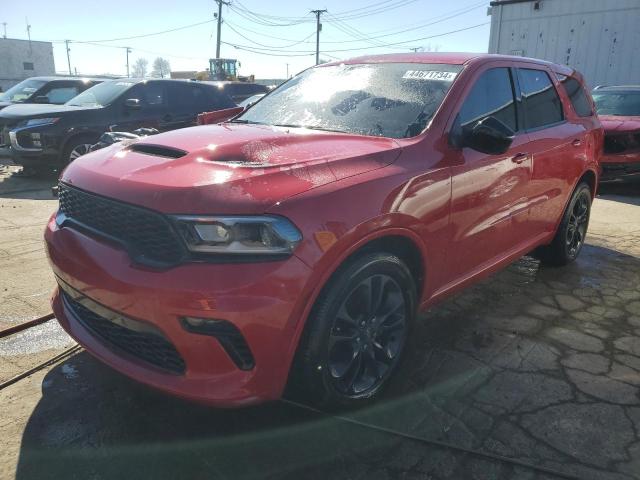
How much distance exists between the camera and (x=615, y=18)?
46.1ft

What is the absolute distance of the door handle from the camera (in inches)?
132

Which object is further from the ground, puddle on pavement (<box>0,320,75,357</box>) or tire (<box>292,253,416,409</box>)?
tire (<box>292,253,416,409</box>)

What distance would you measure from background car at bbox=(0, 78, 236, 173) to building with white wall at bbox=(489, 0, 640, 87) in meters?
10.7

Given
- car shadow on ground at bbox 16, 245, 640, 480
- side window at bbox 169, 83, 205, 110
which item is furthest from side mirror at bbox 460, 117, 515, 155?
side window at bbox 169, 83, 205, 110

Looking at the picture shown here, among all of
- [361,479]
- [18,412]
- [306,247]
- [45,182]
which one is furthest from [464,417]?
[45,182]

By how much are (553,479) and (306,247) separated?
1.41 meters

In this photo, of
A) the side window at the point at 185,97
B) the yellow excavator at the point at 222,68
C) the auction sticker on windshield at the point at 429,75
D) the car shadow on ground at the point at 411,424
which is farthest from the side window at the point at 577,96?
the yellow excavator at the point at 222,68

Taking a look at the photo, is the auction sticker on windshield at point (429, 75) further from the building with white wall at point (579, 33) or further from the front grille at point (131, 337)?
the building with white wall at point (579, 33)

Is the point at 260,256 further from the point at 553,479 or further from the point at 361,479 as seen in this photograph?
the point at 553,479

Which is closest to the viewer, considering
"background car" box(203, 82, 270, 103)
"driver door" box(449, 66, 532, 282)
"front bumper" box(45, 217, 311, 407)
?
"front bumper" box(45, 217, 311, 407)

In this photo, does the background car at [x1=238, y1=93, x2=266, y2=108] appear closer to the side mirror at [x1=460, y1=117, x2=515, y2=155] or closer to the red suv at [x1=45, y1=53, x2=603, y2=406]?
the red suv at [x1=45, y1=53, x2=603, y2=406]

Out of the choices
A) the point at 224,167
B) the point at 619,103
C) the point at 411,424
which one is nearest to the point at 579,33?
the point at 619,103

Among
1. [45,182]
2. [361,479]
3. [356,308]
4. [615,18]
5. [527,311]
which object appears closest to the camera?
[361,479]

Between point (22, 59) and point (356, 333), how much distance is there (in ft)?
221
